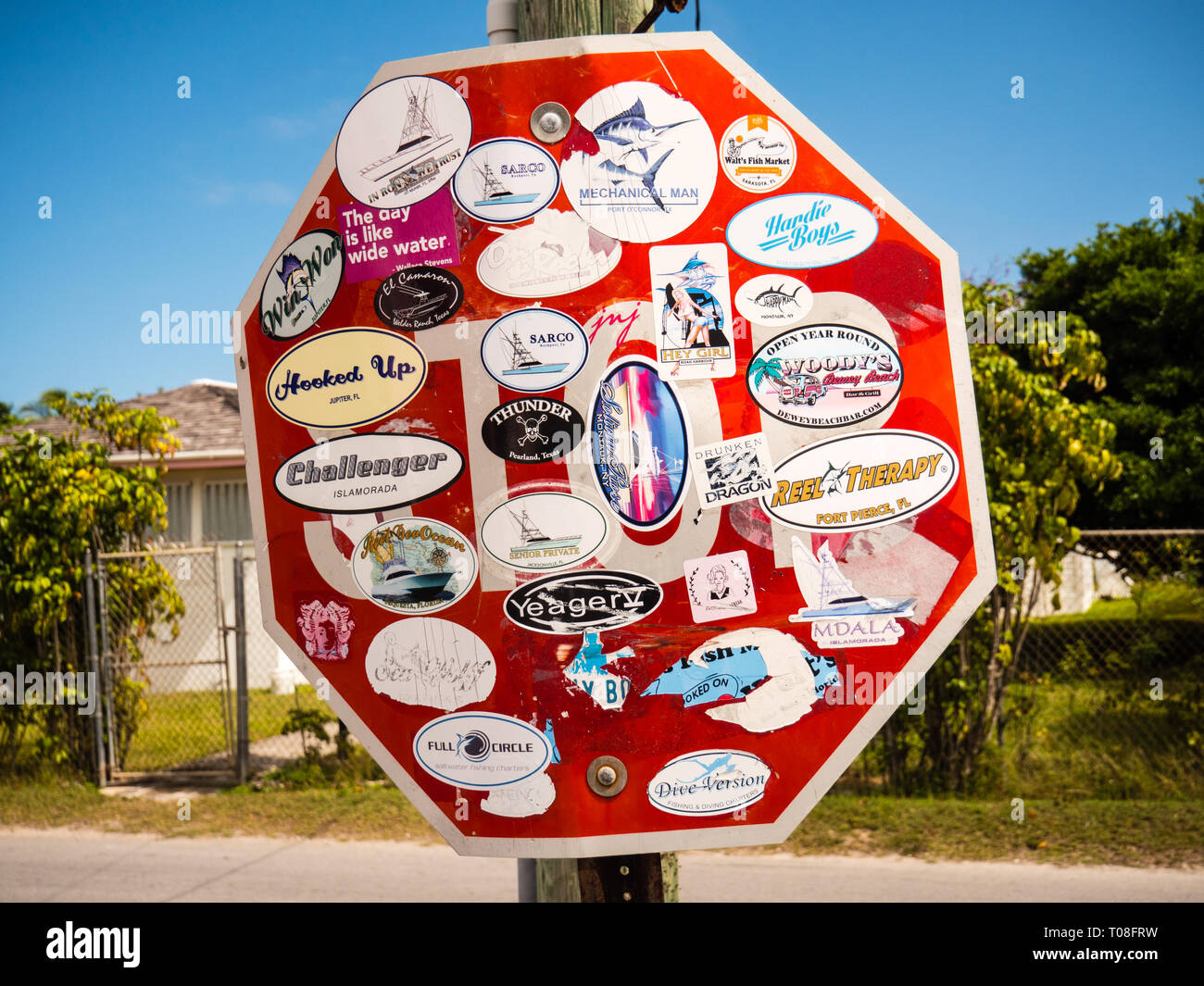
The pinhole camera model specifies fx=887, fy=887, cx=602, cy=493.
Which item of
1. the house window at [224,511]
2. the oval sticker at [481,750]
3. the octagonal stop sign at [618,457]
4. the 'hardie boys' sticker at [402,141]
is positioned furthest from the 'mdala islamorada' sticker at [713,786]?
the house window at [224,511]

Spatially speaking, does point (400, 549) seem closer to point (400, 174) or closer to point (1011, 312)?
point (400, 174)

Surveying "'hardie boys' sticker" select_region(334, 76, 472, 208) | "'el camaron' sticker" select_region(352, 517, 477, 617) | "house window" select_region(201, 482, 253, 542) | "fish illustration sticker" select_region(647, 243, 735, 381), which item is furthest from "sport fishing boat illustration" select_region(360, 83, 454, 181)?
"house window" select_region(201, 482, 253, 542)

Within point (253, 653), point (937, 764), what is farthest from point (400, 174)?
point (253, 653)

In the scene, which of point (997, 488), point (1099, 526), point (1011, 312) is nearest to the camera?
point (1011, 312)

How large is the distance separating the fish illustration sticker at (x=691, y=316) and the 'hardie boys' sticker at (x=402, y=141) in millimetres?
318

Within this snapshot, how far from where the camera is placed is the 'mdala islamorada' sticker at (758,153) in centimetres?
121

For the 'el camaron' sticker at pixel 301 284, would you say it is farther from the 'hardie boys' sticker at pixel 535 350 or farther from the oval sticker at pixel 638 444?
the oval sticker at pixel 638 444

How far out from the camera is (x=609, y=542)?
1190mm

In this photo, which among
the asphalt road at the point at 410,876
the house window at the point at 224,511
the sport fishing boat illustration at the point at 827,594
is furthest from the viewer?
the house window at the point at 224,511

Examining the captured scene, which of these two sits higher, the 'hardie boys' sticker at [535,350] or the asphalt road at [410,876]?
the 'hardie boys' sticker at [535,350]

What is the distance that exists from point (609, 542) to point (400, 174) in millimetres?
589

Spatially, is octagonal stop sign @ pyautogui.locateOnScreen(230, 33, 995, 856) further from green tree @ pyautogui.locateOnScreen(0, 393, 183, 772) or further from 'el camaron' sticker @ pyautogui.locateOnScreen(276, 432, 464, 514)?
green tree @ pyautogui.locateOnScreen(0, 393, 183, 772)

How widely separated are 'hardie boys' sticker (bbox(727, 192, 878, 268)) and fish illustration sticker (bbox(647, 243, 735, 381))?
45 millimetres

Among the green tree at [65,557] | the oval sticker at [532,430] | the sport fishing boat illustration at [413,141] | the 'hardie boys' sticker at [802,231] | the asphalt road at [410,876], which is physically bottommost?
the asphalt road at [410,876]
